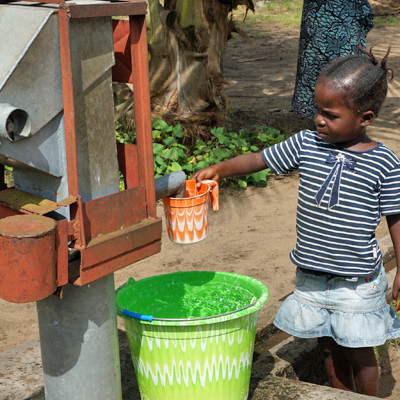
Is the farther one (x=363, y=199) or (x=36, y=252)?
(x=363, y=199)

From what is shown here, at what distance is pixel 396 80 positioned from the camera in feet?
28.0

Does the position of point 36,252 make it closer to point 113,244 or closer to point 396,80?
point 113,244

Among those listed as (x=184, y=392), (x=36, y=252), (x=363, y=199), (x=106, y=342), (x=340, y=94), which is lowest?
(x=184, y=392)

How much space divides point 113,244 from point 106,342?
324 millimetres

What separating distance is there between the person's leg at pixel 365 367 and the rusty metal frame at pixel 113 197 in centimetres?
97

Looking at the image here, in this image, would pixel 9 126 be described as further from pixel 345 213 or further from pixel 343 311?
pixel 343 311

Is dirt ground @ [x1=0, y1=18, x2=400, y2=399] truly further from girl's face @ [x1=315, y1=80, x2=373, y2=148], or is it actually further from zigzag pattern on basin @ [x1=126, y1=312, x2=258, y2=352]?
girl's face @ [x1=315, y1=80, x2=373, y2=148]

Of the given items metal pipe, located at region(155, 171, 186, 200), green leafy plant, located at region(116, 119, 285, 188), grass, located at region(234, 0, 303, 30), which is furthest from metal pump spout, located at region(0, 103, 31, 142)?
grass, located at region(234, 0, 303, 30)

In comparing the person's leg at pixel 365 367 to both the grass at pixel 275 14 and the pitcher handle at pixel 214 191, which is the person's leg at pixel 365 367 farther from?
the grass at pixel 275 14

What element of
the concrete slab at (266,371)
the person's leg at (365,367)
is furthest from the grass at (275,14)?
the person's leg at (365,367)

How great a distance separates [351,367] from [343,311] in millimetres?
357

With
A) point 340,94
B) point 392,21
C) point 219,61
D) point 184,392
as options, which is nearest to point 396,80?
point 219,61

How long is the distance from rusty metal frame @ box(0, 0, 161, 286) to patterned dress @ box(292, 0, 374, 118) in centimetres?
387

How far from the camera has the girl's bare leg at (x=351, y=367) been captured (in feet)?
6.88
